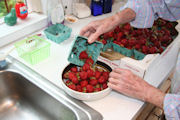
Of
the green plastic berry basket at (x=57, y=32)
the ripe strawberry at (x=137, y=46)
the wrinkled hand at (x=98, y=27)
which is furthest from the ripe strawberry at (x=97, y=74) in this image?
the green plastic berry basket at (x=57, y=32)

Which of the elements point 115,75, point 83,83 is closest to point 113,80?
point 115,75

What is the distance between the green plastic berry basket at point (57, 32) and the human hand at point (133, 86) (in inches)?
19.5

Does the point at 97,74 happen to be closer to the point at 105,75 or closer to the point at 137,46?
the point at 105,75

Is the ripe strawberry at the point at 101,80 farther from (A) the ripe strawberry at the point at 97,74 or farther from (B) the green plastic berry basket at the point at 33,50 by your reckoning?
(B) the green plastic berry basket at the point at 33,50

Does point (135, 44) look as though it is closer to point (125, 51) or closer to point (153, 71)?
point (125, 51)

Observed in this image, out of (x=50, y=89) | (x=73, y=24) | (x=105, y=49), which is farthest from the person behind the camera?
(x=73, y=24)

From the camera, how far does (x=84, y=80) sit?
910 millimetres

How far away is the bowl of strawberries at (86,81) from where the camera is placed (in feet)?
2.82

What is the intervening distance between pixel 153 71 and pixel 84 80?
1.35 feet

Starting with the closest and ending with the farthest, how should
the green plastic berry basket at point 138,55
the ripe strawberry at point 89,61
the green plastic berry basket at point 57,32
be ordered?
the ripe strawberry at point 89,61, the green plastic berry basket at point 138,55, the green plastic berry basket at point 57,32

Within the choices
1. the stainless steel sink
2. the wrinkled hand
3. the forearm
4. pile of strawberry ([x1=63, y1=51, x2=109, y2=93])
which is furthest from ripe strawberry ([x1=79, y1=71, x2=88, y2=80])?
the forearm

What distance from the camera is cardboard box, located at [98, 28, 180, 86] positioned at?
0.92 meters

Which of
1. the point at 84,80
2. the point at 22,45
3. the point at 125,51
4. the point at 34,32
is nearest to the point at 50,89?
the point at 84,80

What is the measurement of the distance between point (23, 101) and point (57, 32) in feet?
1.71
